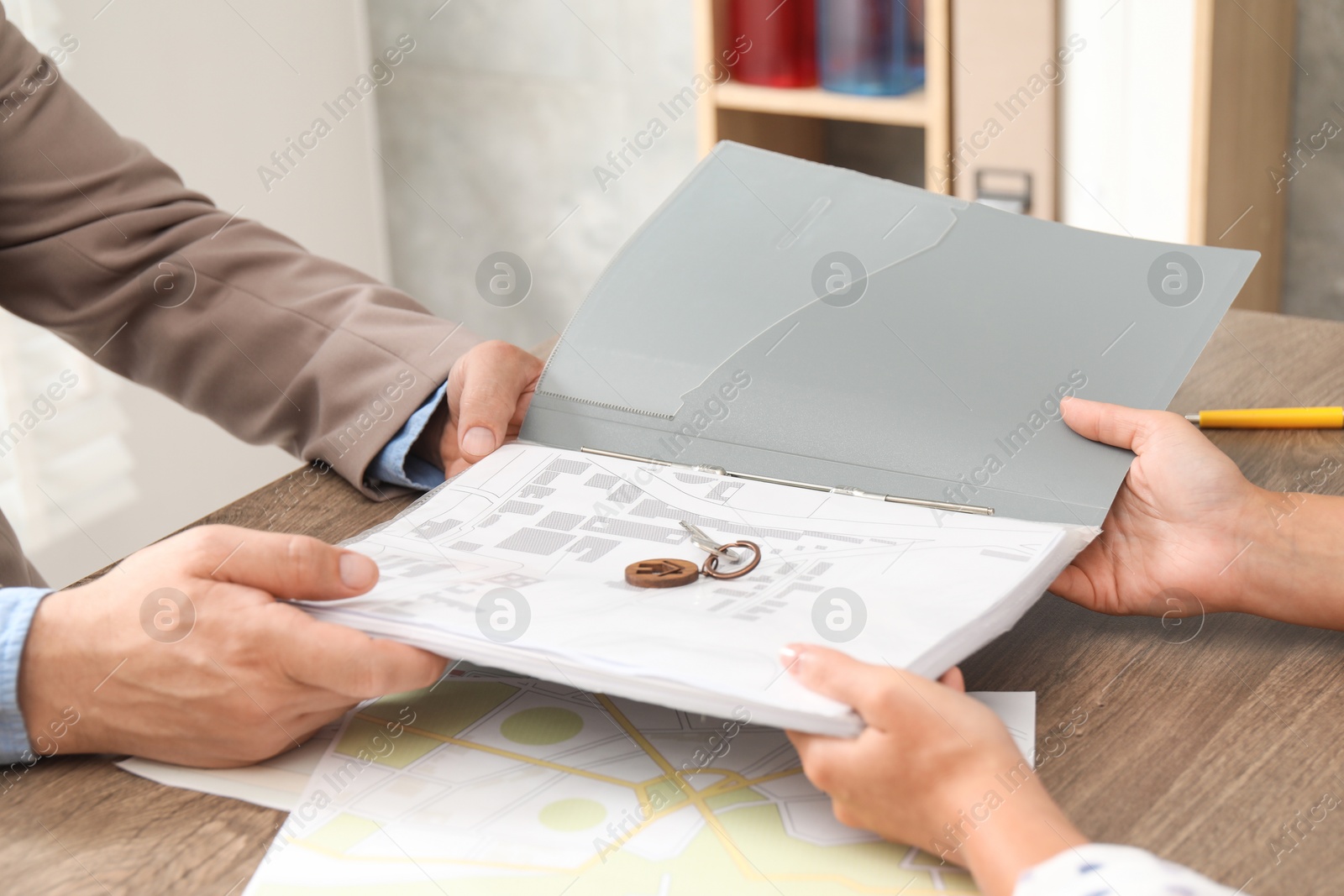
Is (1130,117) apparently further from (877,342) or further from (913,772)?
(913,772)

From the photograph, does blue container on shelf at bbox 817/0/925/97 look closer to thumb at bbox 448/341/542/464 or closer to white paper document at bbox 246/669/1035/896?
thumb at bbox 448/341/542/464

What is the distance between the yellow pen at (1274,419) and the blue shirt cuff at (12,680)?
768 millimetres

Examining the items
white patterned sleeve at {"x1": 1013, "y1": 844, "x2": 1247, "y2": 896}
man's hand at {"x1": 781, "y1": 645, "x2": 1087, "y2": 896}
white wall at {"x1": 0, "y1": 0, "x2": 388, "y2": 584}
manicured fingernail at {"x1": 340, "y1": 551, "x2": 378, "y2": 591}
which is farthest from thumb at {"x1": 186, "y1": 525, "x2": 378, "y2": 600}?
white wall at {"x1": 0, "y1": 0, "x2": 388, "y2": 584}

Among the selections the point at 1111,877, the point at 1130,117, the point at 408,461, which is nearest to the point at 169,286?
the point at 408,461

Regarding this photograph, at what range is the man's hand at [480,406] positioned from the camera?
0.85 metres

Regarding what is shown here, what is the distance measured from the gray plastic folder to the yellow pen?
0.52 ft

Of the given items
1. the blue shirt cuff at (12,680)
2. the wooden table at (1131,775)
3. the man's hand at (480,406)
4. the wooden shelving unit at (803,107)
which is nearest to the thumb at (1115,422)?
the wooden table at (1131,775)

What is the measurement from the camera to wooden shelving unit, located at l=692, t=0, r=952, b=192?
165cm

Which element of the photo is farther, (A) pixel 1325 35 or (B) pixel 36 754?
(A) pixel 1325 35

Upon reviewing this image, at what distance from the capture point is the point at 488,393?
0.86 metres

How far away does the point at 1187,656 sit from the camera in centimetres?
66

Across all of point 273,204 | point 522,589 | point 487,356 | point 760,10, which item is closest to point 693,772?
point 522,589

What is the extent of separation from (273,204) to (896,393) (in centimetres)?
179

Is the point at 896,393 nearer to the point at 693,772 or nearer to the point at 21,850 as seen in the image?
the point at 693,772
